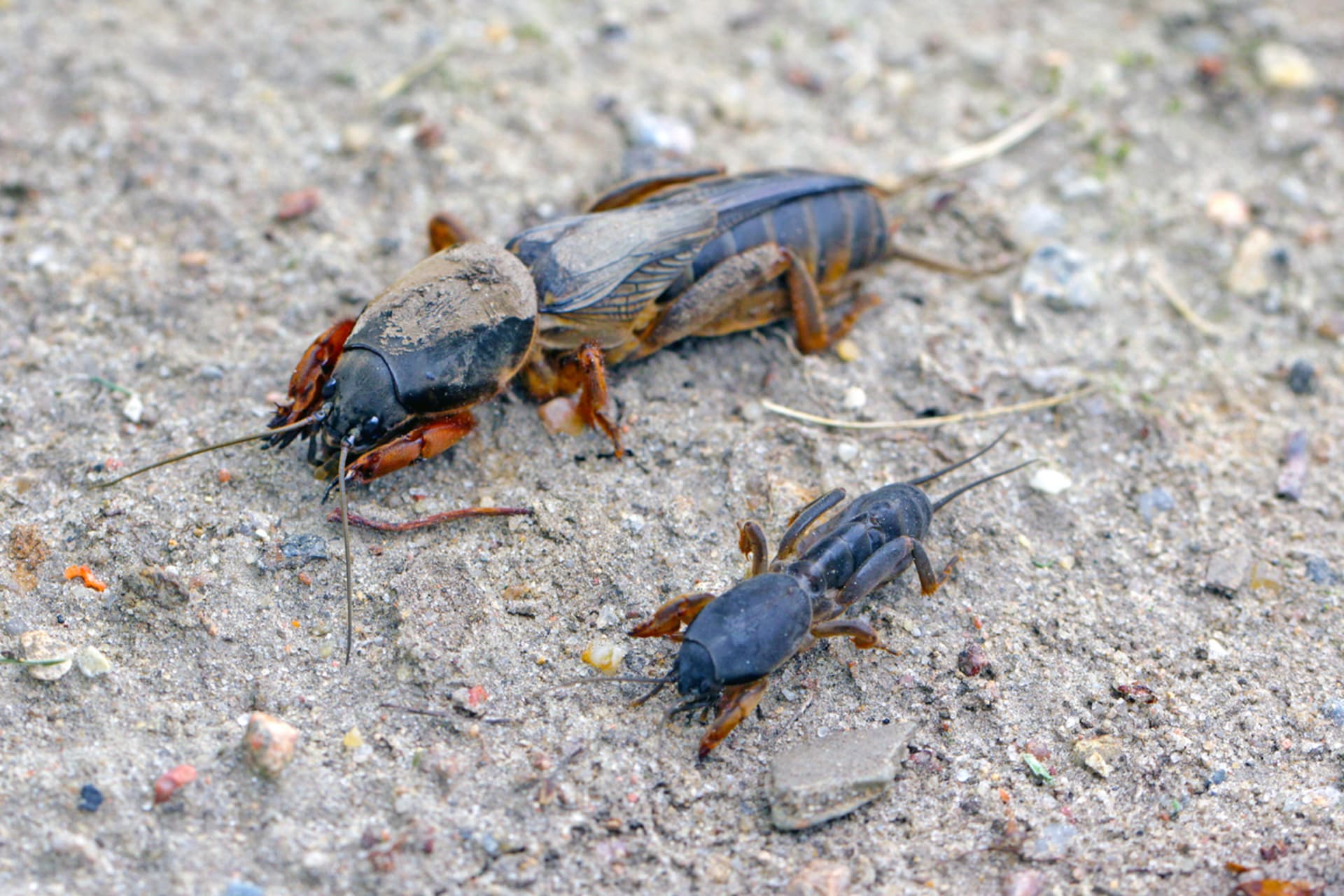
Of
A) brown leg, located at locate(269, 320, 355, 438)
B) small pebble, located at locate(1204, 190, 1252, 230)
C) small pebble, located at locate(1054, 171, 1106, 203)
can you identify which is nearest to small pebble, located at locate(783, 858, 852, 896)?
brown leg, located at locate(269, 320, 355, 438)

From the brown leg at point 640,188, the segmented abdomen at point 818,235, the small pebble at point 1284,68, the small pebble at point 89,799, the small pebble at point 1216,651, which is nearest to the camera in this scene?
the small pebble at point 89,799

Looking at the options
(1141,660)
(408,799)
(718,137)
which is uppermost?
(718,137)

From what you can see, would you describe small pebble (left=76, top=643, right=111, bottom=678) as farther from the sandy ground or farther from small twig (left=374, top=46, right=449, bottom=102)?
small twig (left=374, top=46, right=449, bottom=102)

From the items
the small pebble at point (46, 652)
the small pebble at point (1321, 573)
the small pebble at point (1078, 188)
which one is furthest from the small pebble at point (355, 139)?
the small pebble at point (1321, 573)

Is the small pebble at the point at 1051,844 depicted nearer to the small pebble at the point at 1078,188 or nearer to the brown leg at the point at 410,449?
the brown leg at the point at 410,449

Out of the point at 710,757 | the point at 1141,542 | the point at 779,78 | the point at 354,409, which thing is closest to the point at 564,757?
the point at 710,757

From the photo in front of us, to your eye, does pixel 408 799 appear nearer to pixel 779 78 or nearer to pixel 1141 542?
pixel 1141 542
